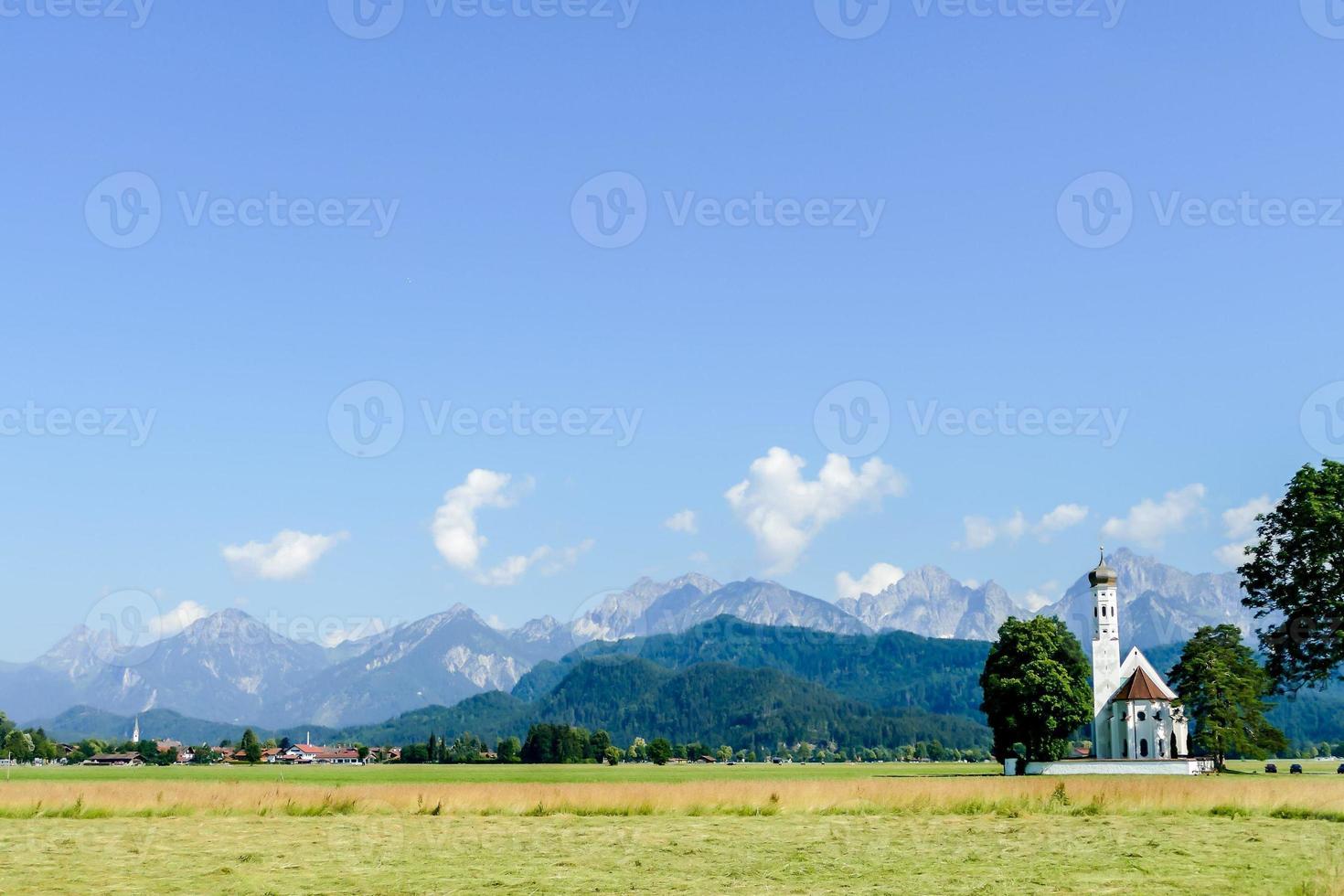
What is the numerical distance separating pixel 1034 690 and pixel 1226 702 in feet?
67.2

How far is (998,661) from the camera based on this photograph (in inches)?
3543

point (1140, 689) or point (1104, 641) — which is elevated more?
point (1104, 641)

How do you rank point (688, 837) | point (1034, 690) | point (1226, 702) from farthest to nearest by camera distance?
1. point (1226, 702)
2. point (1034, 690)
3. point (688, 837)

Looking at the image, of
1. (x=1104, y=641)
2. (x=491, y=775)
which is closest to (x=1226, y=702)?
(x=1104, y=641)

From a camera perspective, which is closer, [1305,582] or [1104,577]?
[1305,582]

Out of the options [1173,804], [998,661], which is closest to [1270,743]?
[998,661]

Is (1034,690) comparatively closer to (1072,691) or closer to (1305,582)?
(1072,691)

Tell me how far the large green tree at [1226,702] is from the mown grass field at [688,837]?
5610cm

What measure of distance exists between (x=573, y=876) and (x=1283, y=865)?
13.2 meters

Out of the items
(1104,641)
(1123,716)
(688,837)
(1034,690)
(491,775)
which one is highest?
(1104,641)

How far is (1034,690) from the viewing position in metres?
88.6

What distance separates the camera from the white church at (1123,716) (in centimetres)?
9369

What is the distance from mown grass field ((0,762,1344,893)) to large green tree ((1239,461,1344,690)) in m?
4.43

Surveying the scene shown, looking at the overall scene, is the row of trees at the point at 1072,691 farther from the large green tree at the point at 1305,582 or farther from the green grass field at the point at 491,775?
the large green tree at the point at 1305,582
